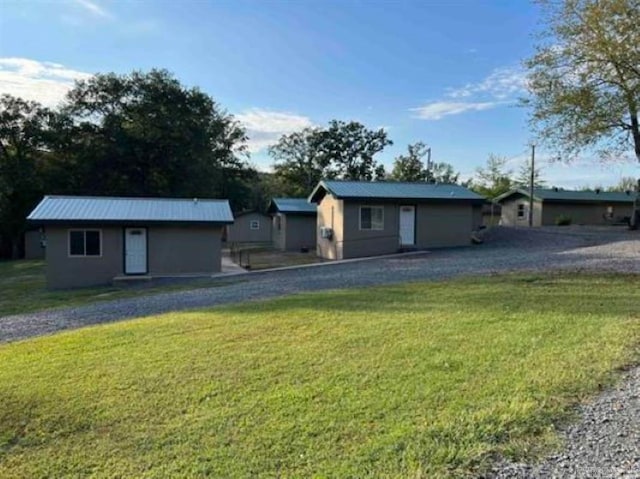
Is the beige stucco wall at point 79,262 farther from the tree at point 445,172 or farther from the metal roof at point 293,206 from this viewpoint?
the tree at point 445,172

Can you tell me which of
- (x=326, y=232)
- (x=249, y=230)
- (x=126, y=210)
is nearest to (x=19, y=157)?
(x=249, y=230)

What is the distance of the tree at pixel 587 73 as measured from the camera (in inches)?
436

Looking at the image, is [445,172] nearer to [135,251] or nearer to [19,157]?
[19,157]

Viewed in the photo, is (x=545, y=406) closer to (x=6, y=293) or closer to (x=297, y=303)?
(x=297, y=303)

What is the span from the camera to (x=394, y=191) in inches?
845

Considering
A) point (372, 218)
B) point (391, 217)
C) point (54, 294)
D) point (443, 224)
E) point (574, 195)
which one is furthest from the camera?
point (574, 195)

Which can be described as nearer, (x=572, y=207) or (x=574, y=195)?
(x=572, y=207)

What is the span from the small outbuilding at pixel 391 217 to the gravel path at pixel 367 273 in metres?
1.56

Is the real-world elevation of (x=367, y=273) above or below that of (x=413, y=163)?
below

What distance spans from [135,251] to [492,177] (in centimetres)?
4726

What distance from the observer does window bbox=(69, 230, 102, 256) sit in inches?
691

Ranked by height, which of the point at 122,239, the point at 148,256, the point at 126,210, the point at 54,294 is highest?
the point at 126,210

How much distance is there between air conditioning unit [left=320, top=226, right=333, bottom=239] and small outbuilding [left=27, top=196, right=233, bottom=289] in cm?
471

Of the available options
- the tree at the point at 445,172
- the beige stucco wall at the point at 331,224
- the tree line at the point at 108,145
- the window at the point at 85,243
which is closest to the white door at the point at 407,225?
the beige stucco wall at the point at 331,224
